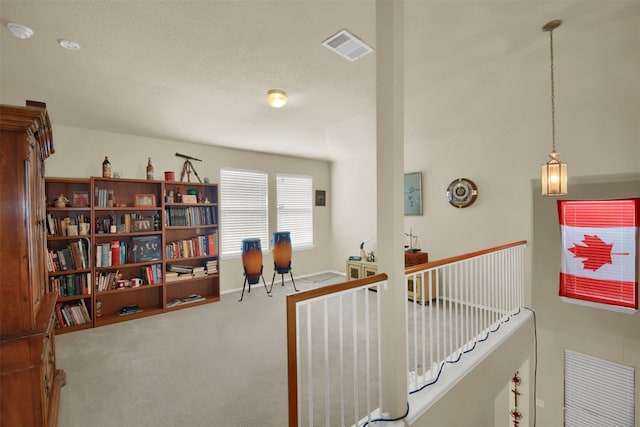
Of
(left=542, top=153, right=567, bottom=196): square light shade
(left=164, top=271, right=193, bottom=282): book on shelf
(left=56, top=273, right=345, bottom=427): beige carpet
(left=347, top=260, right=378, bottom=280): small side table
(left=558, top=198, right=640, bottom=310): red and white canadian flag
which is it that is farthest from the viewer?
(left=347, top=260, right=378, bottom=280): small side table

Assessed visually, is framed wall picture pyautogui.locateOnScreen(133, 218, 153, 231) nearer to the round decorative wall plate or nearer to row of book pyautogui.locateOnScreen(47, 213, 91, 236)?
row of book pyautogui.locateOnScreen(47, 213, 91, 236)

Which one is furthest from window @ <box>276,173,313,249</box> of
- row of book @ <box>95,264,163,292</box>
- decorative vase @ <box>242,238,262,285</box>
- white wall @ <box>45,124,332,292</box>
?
row of book @ <box>95,264,163,292</box>

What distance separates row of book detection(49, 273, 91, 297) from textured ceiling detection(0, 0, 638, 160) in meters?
1.91

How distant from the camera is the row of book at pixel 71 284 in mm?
3340

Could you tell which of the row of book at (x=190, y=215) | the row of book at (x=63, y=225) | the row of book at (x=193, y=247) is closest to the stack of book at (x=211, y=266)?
the row of book at (x=193, y=247)

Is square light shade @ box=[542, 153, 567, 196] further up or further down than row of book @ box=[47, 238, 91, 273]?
further up

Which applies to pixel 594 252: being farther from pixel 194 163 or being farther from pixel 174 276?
pixel 194 163

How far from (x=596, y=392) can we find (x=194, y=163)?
6.16 metres

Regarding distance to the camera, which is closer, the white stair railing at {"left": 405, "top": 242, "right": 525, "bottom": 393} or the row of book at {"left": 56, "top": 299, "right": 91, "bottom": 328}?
the white stair railing at {"left": 405, "top": 242, "right": 525, "bottom": 393}

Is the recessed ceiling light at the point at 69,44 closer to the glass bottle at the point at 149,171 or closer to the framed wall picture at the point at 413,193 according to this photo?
the glass bottle at the point at 149,171

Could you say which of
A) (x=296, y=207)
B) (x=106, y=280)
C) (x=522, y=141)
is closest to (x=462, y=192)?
(x=522, y=141)

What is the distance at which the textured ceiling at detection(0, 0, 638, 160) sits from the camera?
6.24 ft

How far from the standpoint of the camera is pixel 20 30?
1.92m

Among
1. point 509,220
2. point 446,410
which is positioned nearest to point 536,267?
point 509,220
